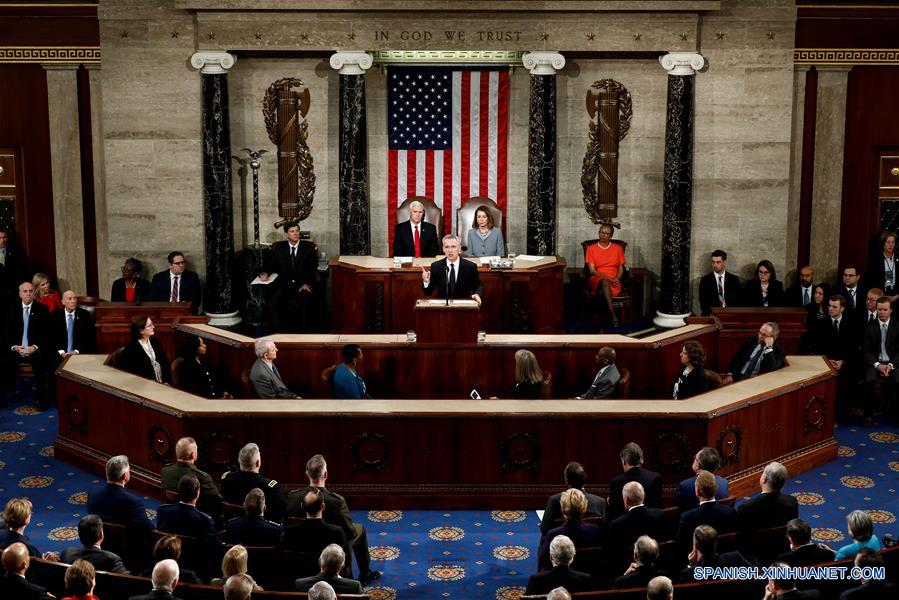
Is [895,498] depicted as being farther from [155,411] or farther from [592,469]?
[155,411]

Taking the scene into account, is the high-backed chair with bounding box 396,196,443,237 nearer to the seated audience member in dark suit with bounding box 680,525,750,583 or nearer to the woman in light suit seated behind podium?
the woman in light suit seated behind podium

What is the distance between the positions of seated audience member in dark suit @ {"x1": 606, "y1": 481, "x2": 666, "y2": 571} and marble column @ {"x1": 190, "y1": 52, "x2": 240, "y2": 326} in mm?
8643

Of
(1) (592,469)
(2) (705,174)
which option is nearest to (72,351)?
(1) (592,469)

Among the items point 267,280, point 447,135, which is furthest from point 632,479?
point 447,135

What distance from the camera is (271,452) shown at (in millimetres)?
10148

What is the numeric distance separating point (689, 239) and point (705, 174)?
0.89 metres

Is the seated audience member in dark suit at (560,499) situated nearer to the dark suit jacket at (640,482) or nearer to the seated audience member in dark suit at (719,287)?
the dark suit jacket at (640,482)

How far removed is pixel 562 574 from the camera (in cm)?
718

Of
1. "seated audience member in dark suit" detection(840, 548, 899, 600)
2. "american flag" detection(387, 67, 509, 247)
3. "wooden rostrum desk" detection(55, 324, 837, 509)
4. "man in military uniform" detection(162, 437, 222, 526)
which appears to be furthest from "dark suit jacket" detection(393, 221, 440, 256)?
"seated audience member in dark suit" detection(840, 548, 899, 600)

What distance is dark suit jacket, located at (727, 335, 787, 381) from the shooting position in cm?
1154

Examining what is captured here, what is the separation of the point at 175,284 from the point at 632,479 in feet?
26.2

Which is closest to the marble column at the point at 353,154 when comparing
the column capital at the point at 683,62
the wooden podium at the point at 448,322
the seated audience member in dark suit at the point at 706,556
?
the column capital at the point at 683,62

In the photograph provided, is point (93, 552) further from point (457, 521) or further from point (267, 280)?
point (267, 280)

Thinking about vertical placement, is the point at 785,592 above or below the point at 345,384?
below
